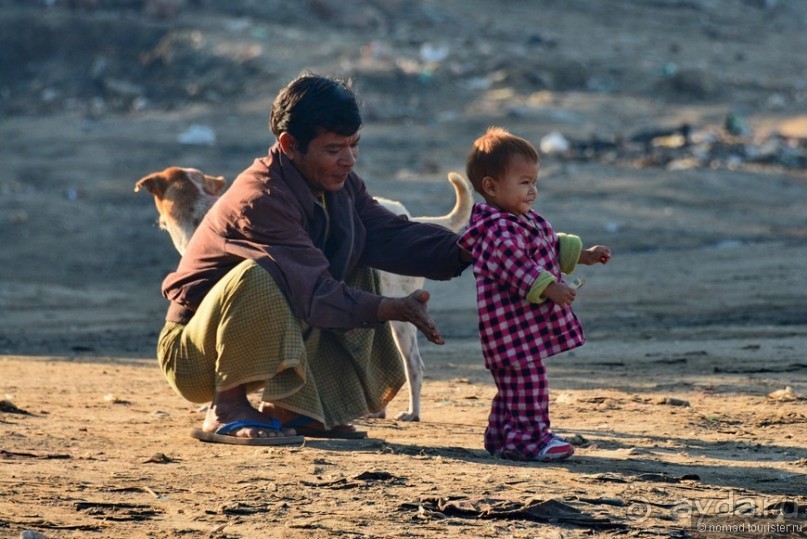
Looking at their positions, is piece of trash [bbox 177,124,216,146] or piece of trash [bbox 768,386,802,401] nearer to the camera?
piece of trash [bbox 768,386,802,401]

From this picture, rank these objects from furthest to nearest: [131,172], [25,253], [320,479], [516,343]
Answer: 1. [131,172]
2. [25,253]
3. [516,343]
4. [320,479]

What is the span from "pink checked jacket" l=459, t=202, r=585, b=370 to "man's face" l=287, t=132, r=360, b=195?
0.59 m

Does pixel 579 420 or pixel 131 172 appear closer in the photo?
pixel 579 420

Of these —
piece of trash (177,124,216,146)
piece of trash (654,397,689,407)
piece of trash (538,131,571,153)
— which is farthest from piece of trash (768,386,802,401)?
piece of trash (177,124,216,146)

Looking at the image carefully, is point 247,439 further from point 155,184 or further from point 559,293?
point 155,184

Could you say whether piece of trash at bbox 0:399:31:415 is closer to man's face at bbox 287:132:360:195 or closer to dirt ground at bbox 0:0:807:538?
dirt ground at bbox 0:0:807:538

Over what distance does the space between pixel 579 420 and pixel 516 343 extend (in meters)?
1.33

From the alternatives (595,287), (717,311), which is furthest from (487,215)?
(595,287)

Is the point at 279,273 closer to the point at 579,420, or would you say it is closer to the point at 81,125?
the point at 579,420

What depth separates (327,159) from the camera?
5.27 m

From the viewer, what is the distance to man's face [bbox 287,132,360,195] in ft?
17.3

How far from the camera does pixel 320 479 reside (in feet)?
15.1

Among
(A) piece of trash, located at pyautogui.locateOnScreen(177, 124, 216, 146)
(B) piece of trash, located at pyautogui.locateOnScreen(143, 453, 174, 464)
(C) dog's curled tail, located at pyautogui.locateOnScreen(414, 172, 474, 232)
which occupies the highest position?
(A) piece of trash, located at pyautogui.locateOnScreen(177, 124, 216, 146)

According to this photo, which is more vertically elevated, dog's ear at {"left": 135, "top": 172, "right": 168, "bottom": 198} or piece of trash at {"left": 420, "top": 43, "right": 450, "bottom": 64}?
piece of trash at {"left": 420, "top": 43, "right": 450, "bottom": 64}
